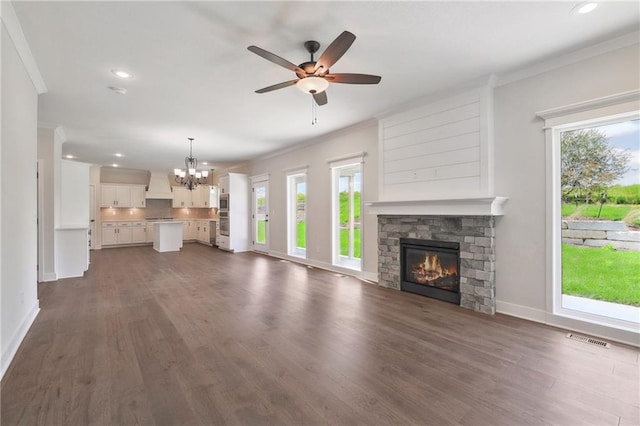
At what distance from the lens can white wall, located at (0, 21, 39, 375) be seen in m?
2.35

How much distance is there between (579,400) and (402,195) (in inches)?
118

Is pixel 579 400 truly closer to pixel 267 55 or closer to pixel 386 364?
pixel 386 364

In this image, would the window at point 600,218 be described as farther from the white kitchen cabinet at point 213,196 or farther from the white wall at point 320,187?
the white kitchen cabinet at point 213,196

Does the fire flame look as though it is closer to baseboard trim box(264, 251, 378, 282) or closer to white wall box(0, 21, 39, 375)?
baseboard trim box(264, 251, 378, 282)

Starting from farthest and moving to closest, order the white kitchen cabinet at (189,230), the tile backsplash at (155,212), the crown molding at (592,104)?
the white kitchen cabinet at (189,230)
the tile backsplash at (155,212)
the crown molding at (592,104)

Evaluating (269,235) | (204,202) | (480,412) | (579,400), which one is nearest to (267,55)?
(480,412)

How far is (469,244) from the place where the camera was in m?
3.76

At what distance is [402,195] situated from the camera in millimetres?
4484

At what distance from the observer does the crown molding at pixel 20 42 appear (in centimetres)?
225

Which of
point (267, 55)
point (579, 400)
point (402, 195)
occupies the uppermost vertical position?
point (267, 55)

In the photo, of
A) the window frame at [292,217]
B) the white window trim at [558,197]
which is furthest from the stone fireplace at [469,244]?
the window frame at [292,217]

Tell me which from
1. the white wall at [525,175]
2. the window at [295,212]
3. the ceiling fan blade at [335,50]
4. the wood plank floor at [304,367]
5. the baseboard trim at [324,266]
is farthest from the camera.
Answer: the window at [295,212]

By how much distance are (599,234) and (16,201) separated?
574 cm

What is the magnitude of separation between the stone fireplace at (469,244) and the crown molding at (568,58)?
166 centimetres
